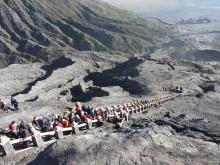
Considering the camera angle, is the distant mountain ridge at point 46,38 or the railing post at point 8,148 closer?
the railing post at point 8,148

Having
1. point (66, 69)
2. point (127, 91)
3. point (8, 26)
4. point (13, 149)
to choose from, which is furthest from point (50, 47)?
point (13, 149)

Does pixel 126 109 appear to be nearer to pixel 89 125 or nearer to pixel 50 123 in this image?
pixel 89 125

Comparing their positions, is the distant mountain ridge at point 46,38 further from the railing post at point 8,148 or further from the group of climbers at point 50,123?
the railing post at point 8,148

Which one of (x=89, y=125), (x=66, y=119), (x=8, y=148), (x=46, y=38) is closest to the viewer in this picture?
(x=8, y=148)

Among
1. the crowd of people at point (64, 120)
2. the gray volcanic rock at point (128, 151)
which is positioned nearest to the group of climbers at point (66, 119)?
the crowd of people at point (64, 120)

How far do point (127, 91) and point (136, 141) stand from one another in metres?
48.1

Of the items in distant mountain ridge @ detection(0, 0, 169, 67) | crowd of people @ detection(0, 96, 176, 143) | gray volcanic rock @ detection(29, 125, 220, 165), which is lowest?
gray volcanic rock @ detection(29, 125, 220, 165)

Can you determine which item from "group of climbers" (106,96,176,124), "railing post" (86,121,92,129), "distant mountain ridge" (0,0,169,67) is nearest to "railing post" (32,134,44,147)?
"railing post" (86,121,92,129)

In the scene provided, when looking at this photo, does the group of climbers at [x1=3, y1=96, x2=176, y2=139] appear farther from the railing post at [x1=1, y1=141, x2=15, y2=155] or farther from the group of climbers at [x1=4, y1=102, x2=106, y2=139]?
the railing post at [x1=1, y1=141, x2=15, y2=155]

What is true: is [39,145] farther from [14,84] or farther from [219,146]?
[14,84]

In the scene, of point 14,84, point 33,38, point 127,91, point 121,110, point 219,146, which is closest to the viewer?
point 219,146

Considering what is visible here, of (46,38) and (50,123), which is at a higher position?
(46,38)

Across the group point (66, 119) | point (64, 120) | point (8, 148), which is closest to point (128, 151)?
point (8, 148)

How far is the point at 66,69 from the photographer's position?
95375 millimetres
